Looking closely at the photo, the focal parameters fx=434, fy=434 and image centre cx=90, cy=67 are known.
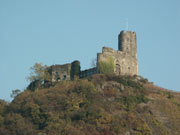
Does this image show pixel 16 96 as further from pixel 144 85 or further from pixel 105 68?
pixel 144 85

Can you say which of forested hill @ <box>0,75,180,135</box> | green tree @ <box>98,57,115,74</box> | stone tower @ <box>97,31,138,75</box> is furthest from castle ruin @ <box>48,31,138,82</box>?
forested hill @ <box>0,75,180,135</box>

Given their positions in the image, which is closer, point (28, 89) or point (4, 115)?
point (4, 115)

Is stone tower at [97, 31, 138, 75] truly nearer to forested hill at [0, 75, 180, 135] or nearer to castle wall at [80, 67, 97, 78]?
castle wall at [80, 67, 97, 78]

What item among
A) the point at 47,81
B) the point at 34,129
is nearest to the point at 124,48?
the point at 47,81

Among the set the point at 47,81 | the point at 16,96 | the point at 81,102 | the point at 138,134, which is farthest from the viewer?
the point at 47,81

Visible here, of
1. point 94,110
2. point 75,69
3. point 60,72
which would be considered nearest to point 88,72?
point 75,69

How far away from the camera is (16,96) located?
5694 cm

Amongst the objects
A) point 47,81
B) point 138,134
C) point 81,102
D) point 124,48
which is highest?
point 124,48

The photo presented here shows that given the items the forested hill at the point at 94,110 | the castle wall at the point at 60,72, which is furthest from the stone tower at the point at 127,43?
the castle wall at the point at 60,72

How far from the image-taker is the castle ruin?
196ft

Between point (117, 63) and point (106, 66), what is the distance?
2652 mm

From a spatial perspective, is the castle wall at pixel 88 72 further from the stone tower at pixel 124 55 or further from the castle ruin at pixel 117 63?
the stone tower at pixel 124 55

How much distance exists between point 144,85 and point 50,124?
16.5 metres

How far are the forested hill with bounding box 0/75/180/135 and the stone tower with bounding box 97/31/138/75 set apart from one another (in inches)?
145
